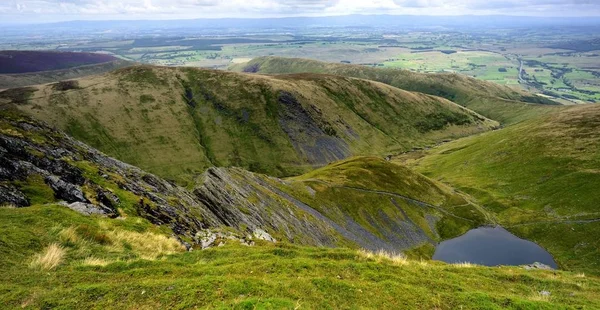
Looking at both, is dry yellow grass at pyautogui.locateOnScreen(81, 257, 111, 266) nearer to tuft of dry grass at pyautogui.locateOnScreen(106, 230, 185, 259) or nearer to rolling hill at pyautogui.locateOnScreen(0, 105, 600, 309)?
rolling hill at pyautogui.locateOnScreen(0, 105, 600, 309)

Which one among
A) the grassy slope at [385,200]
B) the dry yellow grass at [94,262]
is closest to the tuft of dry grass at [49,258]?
the dry yellow grass at [94,262]

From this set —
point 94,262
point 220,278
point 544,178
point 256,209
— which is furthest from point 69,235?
point 544,178

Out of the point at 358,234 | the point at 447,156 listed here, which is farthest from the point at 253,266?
the point at 447,156

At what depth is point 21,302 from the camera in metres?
17.4

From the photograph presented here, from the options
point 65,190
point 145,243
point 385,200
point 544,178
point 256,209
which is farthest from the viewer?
point 544,178

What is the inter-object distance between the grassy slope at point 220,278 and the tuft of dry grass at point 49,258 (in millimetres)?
386

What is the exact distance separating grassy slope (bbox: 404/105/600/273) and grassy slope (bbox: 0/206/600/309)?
79091 millimetres

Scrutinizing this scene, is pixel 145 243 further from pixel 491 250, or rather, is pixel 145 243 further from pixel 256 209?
pixel 491 250

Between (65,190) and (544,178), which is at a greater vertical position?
(65,190)

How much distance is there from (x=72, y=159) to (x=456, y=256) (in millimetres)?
90569

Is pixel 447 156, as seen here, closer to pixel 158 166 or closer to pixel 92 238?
pixel 158 166

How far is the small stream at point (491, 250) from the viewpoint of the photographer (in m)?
90.6

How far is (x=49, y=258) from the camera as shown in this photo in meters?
21.8

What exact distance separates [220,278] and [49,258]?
36.6 ft
